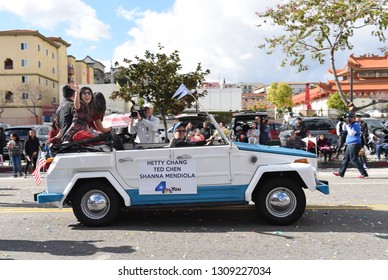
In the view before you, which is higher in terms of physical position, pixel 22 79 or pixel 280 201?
pixel 22 79

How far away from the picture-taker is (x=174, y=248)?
5.52 m

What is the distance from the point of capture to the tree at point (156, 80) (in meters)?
20.3

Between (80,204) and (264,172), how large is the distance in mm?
2780

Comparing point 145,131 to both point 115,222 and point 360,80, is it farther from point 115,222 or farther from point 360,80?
point 360,80

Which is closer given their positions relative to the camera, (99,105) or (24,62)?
(99,105)

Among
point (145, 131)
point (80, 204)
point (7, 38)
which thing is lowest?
point (80, 204)

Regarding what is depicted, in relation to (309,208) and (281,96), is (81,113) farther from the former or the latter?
(281,96)

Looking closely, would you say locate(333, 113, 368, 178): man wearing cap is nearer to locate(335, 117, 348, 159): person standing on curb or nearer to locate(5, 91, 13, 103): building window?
locate(335, 117, 348, 159): person standing on curb

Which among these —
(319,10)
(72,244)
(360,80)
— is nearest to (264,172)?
(72,244)

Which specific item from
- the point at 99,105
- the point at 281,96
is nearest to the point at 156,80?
the point at 99,105

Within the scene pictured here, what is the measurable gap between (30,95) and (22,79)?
344 centimetres

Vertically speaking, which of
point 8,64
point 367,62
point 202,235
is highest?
point 367,62

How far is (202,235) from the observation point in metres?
6.12

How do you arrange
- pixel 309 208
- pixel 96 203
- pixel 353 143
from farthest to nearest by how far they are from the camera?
pixel 353 143 → pixel 309 208 → pixel 96 203
